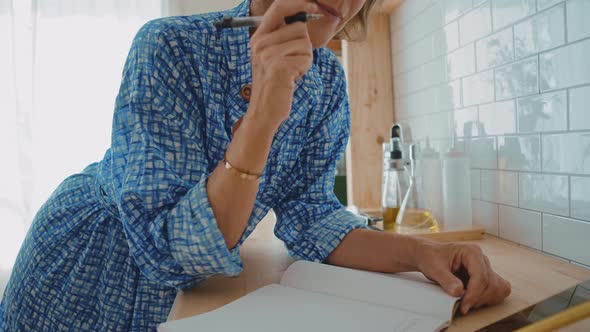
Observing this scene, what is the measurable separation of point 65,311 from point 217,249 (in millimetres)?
366

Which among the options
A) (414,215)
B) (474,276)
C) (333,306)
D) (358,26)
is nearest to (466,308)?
(474,276)

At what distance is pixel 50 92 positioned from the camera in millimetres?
2107

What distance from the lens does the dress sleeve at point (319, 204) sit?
0.79 metres

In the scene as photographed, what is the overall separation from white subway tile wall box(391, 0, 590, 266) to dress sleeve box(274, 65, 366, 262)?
33 centimetres

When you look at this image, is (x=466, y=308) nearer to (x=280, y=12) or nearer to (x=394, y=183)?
(x=280, y=12)

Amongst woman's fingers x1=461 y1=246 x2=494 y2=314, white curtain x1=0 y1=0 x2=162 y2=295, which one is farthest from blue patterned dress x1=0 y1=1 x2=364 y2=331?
white curtain x1=0 y1=0 x2=162 y2=295

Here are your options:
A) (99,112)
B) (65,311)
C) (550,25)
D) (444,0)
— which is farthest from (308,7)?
(99,112)

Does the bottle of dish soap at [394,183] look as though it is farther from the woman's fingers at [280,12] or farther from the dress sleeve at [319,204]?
the woman's fingers at [280,12]

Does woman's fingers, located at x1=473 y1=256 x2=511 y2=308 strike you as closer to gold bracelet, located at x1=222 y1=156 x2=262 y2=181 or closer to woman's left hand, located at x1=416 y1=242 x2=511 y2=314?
woman's left hand, located at x1=416 y1=242 x2=511 y2=314

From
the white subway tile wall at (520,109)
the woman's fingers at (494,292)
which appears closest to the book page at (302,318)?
the woman's fingers at (494,292)

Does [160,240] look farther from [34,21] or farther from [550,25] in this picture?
[34,21]

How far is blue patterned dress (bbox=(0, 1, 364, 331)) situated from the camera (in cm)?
58

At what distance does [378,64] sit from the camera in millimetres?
1649

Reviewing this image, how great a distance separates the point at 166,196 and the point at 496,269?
54 centimetres
